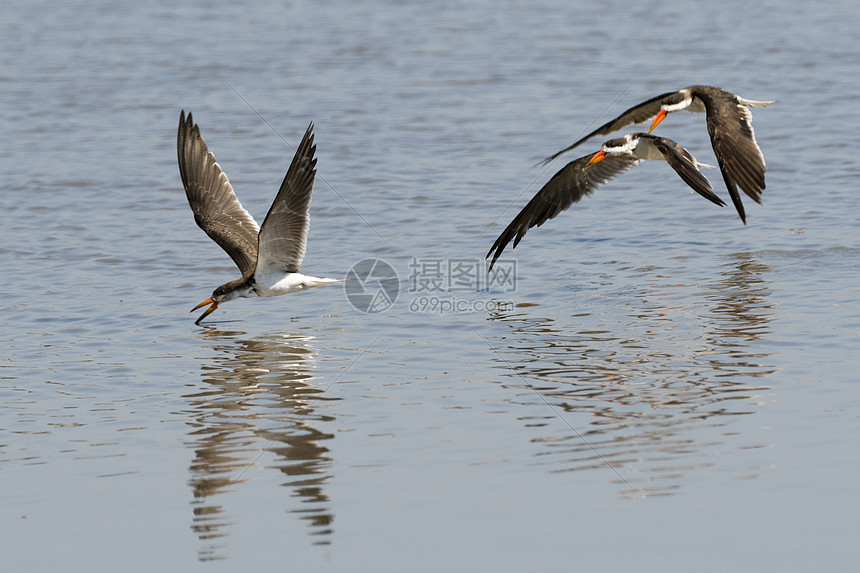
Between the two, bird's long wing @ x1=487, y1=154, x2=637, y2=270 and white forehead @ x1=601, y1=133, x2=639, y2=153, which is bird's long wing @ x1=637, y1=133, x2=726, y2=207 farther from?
bird's long wing @ x1=487, y1=154, x2=637, y2=270

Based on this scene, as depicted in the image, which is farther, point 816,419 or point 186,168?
point 186,168

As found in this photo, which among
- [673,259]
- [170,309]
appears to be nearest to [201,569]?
[170,309]

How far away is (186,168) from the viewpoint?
33.8ft

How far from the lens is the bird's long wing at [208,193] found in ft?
33.0

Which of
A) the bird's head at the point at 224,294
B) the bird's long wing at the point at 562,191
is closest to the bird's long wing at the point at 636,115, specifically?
the bird's long wing at the point at 562,191

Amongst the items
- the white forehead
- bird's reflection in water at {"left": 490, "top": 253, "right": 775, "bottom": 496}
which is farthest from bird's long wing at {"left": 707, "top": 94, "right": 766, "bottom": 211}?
bird's reflection in water at {"left": 490, "top": 253, "right": 775, "bottom": 496}

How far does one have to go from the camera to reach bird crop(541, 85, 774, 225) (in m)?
9.03

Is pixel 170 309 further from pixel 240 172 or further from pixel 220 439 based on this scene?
pixel 240 172

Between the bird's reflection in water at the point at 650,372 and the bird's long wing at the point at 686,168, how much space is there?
902 mm

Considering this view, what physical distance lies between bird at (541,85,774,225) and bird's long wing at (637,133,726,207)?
15 centimetres

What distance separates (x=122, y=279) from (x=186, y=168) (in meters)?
1.19

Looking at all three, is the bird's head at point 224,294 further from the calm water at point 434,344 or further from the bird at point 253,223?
the calm water at point 434,344

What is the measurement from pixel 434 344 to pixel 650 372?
1.70 meters

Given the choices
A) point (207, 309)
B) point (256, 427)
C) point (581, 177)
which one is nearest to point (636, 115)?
point (581, 177)
